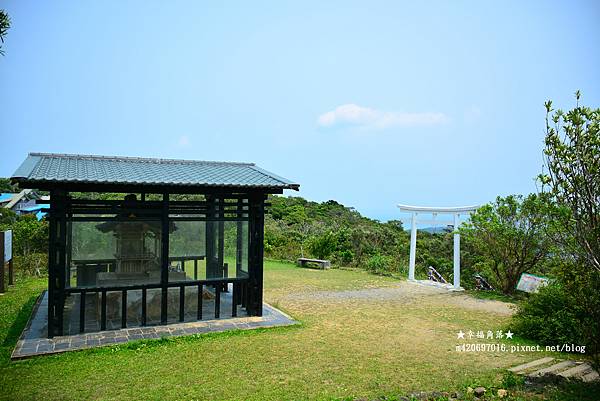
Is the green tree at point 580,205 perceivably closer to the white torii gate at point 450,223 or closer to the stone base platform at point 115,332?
the stone base platform at point 115,332

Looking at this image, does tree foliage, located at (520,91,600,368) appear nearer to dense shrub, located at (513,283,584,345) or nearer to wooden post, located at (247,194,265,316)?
dense shrub, located at (513,283,584,345)

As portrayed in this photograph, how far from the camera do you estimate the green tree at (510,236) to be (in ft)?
35.2

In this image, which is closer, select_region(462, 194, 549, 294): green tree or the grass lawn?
the grass lawn

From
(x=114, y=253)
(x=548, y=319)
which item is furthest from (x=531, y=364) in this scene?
(x=114, y=253)

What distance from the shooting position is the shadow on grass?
20.8 feet

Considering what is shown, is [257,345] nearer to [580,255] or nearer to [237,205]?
[237,205]

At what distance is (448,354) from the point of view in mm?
6004

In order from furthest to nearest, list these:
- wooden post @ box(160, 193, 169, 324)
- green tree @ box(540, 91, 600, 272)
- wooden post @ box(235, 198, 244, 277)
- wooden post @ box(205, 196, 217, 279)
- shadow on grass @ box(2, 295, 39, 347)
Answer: wooden post @ box(235, 198, 244, 277)
wooden post @ box(205, 196, 217, 279)
wooden post @ box(160, 193, 169, 324)
shadow on grass @ box(2, 295, 39, 347)
green tree @ box(540, 91, 600, 272)

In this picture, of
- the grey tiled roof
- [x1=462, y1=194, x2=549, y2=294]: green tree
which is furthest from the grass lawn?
[x1=462, y1=194, x2=549, y2=294]: green tree

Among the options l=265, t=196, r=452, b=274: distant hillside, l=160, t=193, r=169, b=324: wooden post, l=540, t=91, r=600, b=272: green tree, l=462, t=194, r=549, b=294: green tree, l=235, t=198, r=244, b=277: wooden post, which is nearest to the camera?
l=540, t=91, r=600, b=272: green tree

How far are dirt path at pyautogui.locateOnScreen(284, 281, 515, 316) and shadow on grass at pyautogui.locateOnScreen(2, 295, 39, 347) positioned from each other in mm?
5168

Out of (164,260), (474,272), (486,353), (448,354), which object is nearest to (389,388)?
(448,354)

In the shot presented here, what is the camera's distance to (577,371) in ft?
17.1

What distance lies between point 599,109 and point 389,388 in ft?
12.2
